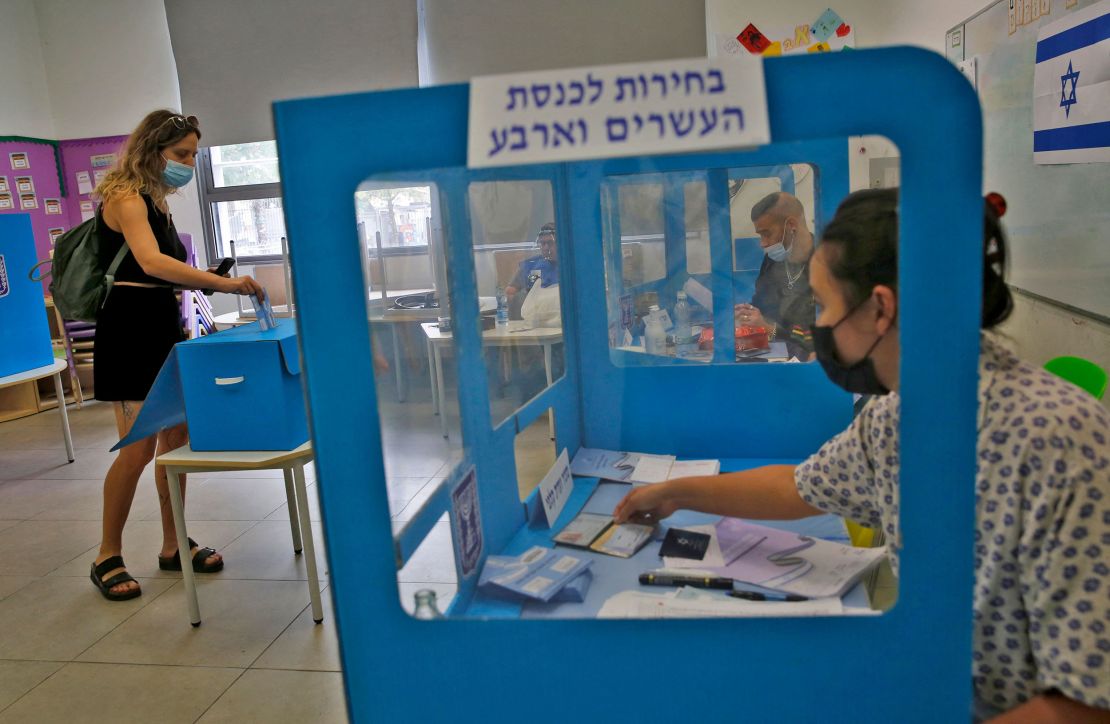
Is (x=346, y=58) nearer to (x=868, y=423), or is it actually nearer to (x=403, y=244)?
(x=403, y=244)

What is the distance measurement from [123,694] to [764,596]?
207 cm

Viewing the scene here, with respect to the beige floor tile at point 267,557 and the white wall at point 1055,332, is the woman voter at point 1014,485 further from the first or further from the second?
the beige floor tile at point 267,557

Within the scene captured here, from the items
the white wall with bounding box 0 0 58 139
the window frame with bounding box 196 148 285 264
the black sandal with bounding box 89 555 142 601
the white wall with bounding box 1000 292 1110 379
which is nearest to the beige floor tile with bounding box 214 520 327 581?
the black sandal with bounding box 89 555 142 601

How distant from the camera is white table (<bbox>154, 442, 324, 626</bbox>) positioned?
98.8 inches

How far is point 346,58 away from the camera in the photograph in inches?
240

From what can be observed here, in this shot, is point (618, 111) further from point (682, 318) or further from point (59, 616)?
point (59, 616)

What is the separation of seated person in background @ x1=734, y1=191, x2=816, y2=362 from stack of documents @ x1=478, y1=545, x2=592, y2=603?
1079 millimetres

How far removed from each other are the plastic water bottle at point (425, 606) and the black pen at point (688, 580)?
0.30 m

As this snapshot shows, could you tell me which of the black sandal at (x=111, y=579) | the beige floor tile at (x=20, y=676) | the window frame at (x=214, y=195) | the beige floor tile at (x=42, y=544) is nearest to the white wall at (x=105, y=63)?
the window frame at (x=214, y=195)

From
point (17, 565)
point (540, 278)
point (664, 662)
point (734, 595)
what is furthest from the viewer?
point (17, 565)

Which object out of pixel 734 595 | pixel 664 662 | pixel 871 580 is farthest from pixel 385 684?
pixel 871 580

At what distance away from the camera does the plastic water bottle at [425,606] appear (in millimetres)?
885

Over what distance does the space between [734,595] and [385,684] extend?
1.43 ft

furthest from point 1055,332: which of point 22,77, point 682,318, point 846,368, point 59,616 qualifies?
point 22,77
